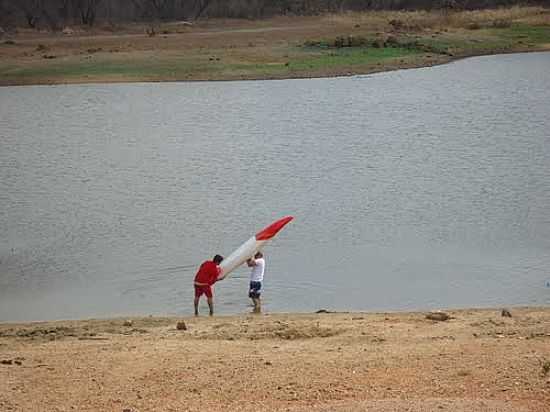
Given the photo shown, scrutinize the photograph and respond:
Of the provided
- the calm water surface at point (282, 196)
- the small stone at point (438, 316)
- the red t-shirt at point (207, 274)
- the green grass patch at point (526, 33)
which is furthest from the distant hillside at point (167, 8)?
the small stone at point (438, 316)

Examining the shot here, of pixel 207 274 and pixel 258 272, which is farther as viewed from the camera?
pixel 258 272

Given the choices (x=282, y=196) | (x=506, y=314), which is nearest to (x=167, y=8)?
(x=282, y=196)

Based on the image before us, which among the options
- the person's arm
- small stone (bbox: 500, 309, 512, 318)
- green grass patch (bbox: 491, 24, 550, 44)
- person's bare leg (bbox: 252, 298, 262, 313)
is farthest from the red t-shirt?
green grass patch (bbox: 491, 24, 550, 44)

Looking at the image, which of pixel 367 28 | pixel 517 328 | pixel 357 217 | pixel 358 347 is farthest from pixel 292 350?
pixel 367 28

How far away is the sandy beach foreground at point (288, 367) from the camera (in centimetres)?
942

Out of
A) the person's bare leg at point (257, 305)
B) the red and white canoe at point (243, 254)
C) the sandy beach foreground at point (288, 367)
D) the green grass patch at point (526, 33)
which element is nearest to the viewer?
the sandy beach foreground at point (288, 367)

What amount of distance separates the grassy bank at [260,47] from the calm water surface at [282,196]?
10.6ft

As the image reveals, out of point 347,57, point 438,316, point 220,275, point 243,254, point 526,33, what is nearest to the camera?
point 438,316

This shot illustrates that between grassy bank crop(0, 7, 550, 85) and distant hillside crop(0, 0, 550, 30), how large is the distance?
201 inches

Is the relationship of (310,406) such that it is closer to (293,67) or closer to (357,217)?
(357,217)

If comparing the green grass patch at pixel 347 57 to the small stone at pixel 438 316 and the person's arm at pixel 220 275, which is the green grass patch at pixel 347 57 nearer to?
the person's arm at pixel 220 275

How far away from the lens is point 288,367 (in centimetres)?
1049

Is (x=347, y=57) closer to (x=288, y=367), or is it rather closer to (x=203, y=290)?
(x=203, y=290)

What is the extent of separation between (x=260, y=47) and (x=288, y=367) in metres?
37.8
